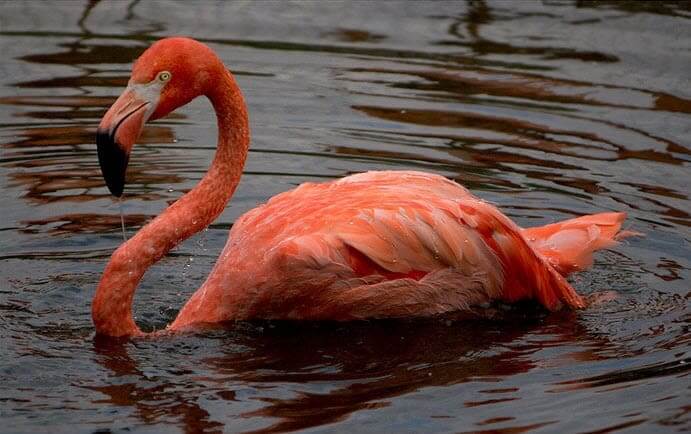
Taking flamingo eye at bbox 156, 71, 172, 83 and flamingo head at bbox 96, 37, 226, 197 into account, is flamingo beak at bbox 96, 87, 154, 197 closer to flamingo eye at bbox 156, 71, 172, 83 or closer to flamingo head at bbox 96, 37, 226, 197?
flamingo head at bbox 96, 37, 226, 197

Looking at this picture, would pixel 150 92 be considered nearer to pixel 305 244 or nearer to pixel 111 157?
pixel 111 157

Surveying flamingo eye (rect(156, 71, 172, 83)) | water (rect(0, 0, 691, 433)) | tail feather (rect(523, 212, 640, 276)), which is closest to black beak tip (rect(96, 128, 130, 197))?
flamingo eye (rect(156, 71, 172, 83))

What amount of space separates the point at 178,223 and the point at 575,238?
2158 millimetres

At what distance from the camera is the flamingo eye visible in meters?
6.31

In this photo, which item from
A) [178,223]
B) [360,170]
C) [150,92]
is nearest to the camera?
[150,92]

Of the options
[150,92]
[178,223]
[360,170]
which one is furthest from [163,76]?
[360,170]

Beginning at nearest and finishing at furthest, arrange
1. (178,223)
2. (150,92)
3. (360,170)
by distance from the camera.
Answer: (150,92)
(178,223)
(360,170)

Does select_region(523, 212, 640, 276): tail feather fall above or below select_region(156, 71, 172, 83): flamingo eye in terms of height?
below

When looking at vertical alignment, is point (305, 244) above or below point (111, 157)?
below

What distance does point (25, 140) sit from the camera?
9.37m

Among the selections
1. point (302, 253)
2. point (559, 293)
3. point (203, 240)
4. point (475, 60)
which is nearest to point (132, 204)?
point (203, 240)

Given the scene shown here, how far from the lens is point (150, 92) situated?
6301 mm

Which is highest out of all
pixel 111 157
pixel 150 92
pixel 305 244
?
pixel 150 92

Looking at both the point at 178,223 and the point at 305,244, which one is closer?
the point at 305,244
